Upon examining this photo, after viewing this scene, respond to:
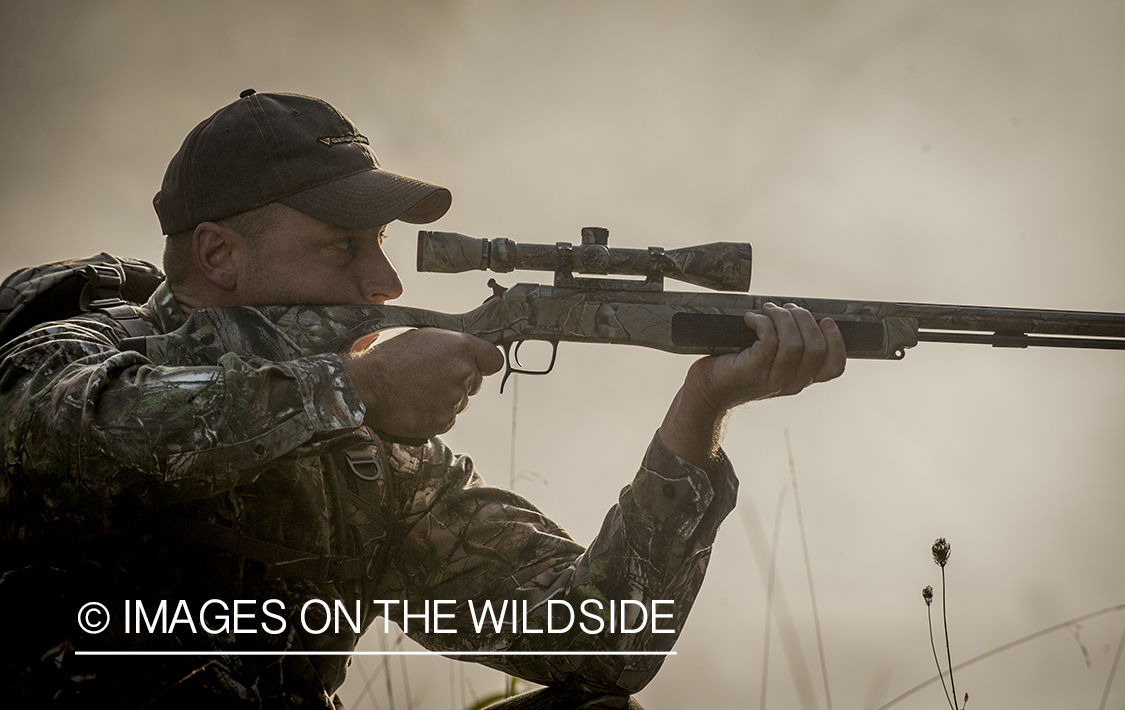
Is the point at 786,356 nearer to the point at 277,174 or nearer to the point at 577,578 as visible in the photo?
the point at 577,578

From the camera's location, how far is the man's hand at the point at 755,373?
3.52m

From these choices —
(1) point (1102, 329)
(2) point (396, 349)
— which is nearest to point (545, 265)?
(2) point (396, 349)

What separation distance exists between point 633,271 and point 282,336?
1.37 metres

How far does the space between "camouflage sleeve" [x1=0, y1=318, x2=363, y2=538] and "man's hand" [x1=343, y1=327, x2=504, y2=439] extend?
10 centimetres

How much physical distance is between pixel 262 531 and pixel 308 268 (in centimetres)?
99

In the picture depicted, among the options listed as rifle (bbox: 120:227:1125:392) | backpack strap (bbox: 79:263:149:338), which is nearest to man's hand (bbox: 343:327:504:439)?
rifle (bbox: 120:227:1125:392)

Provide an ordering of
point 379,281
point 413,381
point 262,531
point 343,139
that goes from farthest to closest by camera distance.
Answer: point 343,139 → point 379,281 → point 262,531 → point 413,381

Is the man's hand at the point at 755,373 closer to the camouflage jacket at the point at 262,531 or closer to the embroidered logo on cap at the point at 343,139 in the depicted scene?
the camouflage jacket at the point at 262,531

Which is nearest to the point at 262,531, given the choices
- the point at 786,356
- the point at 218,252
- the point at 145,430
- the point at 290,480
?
the point at 290,480

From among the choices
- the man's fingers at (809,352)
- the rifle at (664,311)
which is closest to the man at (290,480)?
the man's fingers at (809,352)

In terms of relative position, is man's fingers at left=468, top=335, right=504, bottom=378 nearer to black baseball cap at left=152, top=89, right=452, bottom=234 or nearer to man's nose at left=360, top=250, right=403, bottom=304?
man's nose at left=360, top=250, right=403, bottom=304

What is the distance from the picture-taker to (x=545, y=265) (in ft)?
12.0

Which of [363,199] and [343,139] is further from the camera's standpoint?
[343,139]

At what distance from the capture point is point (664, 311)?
372 centimetres
